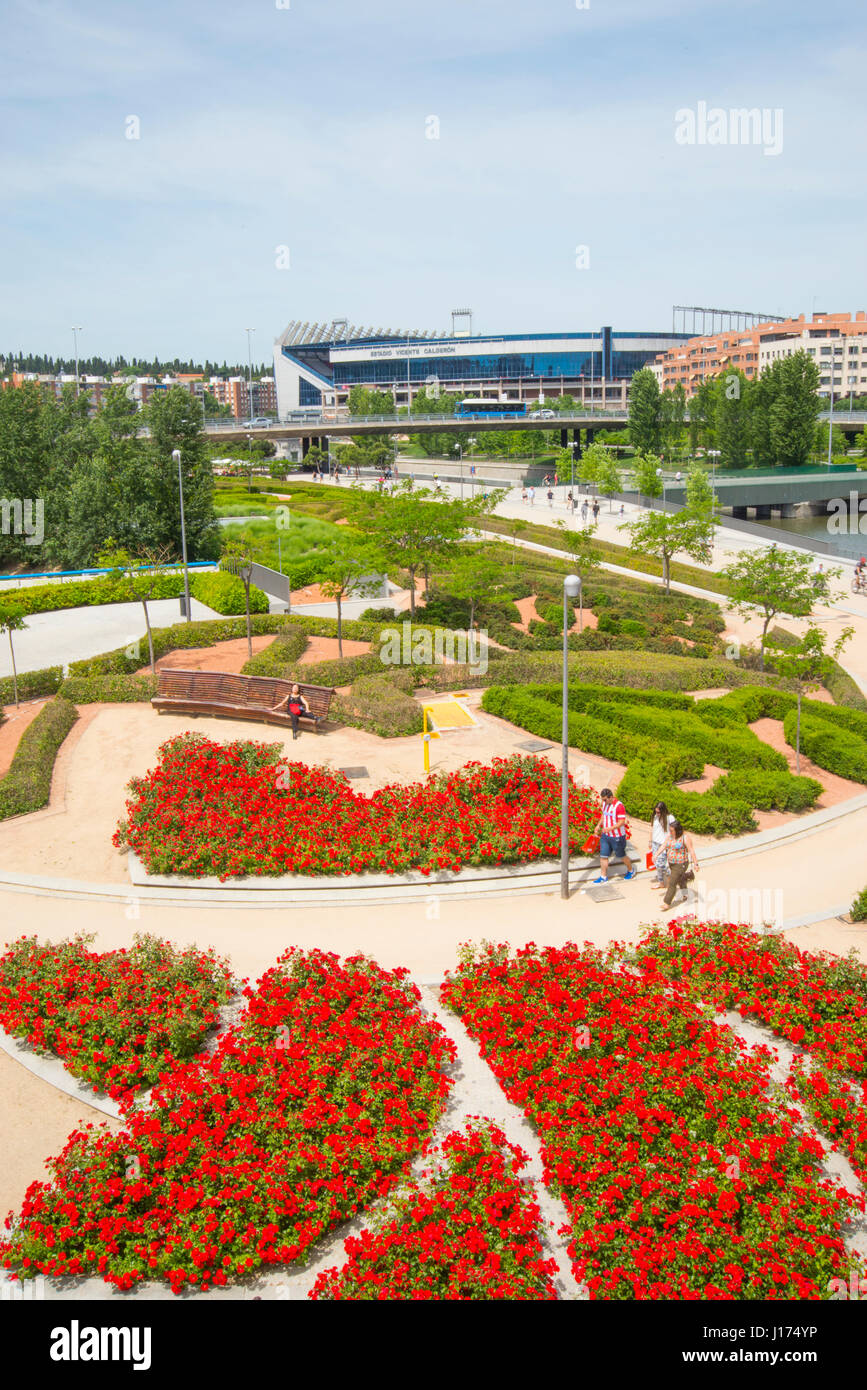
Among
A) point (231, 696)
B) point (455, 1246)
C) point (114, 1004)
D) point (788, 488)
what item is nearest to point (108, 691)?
point (231, 696)

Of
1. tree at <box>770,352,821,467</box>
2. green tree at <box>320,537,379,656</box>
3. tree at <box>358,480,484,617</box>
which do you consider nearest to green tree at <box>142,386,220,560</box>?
tree at <box>358,480,484,617</box>

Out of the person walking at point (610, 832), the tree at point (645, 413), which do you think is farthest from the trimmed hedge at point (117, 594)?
the tree at point (645, 413)

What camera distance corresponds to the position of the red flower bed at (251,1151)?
762 centimetres

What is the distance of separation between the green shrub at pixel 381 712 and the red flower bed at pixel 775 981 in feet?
27.3

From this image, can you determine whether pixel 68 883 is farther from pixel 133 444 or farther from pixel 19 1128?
pixel 133 444

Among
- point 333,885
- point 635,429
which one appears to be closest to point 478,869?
point 333,885

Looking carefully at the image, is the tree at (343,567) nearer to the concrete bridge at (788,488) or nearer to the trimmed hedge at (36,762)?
the trimmed hedge at (36,762)

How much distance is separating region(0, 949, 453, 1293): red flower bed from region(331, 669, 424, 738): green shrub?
927 centimetres

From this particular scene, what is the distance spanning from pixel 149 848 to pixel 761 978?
8233mm

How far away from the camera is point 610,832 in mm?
13812

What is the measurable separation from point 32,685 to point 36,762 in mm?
5810

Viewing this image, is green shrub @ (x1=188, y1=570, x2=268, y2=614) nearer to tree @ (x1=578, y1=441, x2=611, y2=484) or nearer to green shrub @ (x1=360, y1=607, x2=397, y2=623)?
green shrub @ (x1=360, y1=607, x2=397, y2=623)

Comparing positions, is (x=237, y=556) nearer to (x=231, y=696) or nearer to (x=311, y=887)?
(x=231, y=696)
